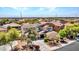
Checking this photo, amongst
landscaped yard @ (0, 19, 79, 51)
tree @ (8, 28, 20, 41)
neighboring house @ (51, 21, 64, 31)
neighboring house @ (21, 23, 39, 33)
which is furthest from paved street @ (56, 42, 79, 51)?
tree @ (8, 28, 20, 41)

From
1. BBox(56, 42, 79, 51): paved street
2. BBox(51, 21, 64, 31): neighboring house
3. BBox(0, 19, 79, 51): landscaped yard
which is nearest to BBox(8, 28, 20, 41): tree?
BBox(0, 19, 79, 51): landscaped yard

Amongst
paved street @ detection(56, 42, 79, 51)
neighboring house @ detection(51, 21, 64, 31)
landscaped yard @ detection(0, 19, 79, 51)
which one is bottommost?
paved street @ detection(56, 42, 79, 51)

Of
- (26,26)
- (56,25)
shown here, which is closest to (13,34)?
(26,26)

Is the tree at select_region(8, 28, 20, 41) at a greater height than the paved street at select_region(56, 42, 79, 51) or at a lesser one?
greater

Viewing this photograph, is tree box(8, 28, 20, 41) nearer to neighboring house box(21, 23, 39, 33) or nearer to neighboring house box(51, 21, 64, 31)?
neighboring house box(21, 23, 39, 33)

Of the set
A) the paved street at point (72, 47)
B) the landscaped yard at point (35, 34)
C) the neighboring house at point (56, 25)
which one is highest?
the neighboring house at point (56, 25)

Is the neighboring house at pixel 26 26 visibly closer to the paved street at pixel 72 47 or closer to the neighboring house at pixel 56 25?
the neighboring house at pixel 56 25

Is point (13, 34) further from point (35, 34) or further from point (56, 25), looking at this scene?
point (56, 25)

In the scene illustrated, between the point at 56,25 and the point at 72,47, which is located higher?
the point at 56,25

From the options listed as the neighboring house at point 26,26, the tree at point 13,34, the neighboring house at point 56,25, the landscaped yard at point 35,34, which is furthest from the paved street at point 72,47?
the tree at point 13,34
